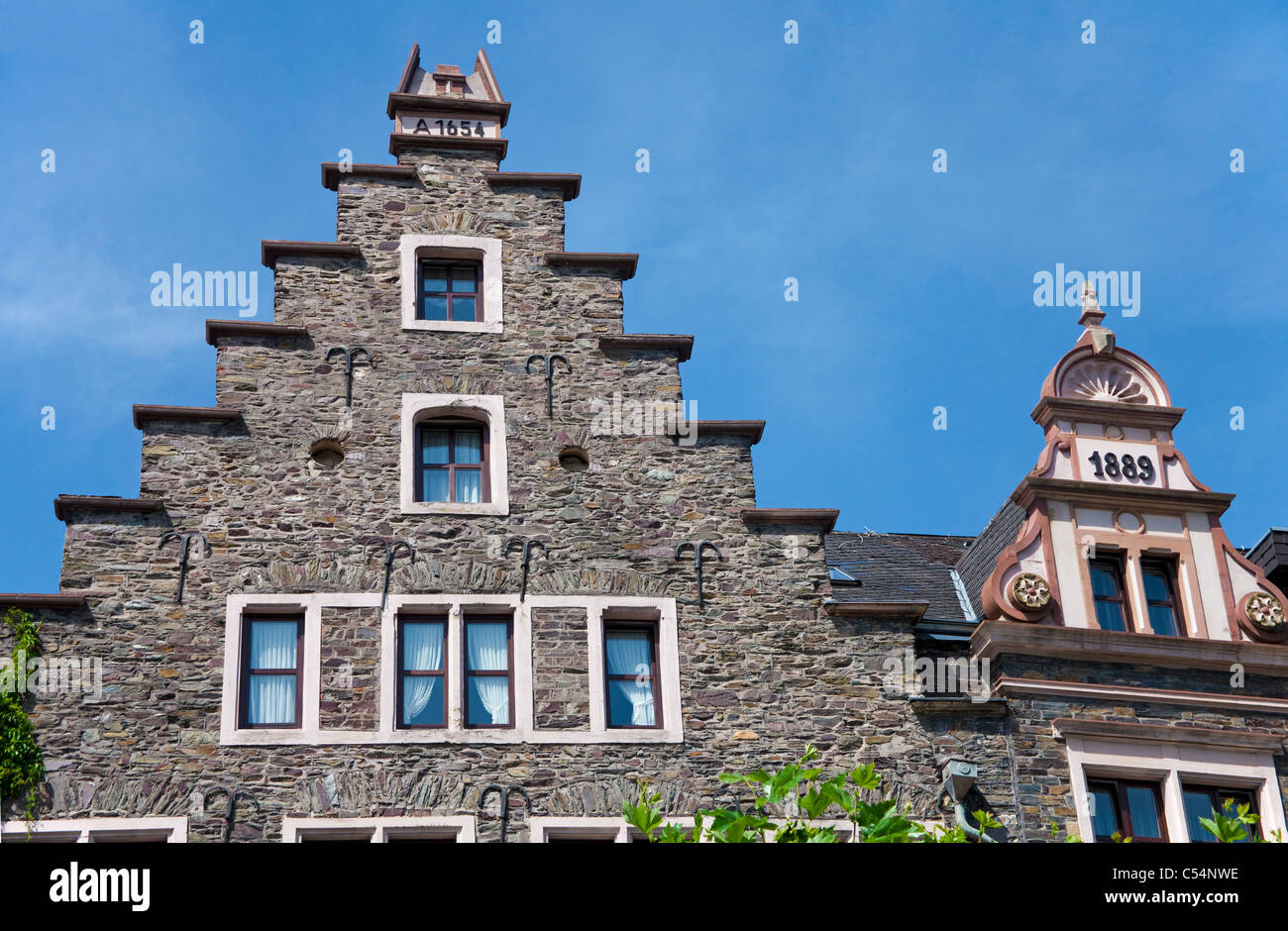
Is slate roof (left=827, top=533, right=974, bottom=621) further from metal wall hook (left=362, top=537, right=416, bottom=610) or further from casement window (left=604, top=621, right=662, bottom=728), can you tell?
metal wall hook (left=362, top=537, right=416, bottom=610)

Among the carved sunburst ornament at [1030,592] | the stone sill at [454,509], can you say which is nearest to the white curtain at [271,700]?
the stone sill at [454,509]

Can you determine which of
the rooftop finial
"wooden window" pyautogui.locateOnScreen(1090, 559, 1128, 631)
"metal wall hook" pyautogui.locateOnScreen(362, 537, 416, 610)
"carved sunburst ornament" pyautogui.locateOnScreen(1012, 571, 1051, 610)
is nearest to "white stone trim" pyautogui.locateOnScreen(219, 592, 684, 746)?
"metal wall hook" pyautogui.locateOnScreen(362, 537, 416, 610)

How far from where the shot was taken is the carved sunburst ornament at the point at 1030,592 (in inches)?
808

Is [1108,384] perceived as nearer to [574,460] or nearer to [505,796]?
[574,460]

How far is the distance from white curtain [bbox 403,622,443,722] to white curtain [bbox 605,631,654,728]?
1.79 m

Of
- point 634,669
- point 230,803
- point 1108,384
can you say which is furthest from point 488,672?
point 1108,384

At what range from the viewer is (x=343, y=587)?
773 inches

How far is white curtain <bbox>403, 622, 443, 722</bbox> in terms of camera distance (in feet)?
63.1

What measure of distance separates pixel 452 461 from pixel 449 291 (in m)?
2.40

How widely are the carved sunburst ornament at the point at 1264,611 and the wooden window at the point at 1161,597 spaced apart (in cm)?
77

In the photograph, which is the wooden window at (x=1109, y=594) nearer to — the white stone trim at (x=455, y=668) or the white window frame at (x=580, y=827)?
the white stone trim at (x=455, y=668)
